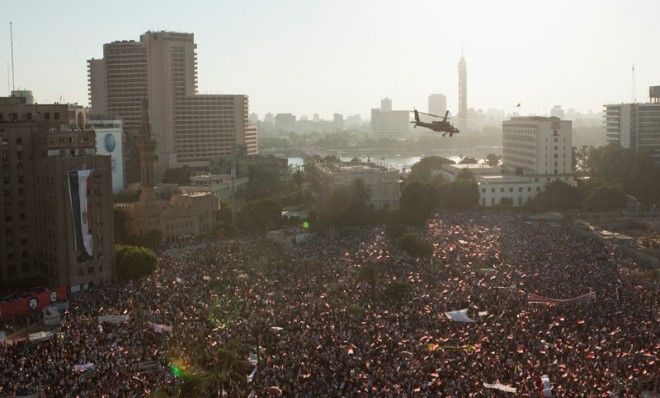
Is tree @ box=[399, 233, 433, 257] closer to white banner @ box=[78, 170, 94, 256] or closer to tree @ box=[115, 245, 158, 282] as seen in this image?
tree @ box=[115, 245, 158, 282]

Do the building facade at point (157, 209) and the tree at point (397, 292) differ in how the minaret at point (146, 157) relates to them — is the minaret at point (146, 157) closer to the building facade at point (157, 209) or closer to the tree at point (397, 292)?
the building facade at point (157, 209)

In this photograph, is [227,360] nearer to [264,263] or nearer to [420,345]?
[420,345]

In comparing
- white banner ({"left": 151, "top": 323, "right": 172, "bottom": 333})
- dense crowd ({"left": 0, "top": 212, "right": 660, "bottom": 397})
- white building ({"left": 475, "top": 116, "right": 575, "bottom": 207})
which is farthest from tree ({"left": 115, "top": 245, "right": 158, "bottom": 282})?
white building ({"left": 475, "top": 116, "right": 575, "bottom": 207})

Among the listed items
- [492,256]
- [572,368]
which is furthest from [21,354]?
[492,256]

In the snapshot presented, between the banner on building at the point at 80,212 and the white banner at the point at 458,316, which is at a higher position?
the banner on building at the point at 80,212

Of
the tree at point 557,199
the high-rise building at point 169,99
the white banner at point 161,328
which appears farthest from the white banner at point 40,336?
the high-rise building at point 169,99

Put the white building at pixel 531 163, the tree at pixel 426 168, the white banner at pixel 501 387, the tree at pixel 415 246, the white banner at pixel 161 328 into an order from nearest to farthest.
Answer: the white banner at pixel 501 387, the white banner at pixel 161 328, the tree at pixel 415 246, the white building at pixel 531 163, the tree at pixel 426 168

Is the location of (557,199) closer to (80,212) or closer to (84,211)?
(84,211)
